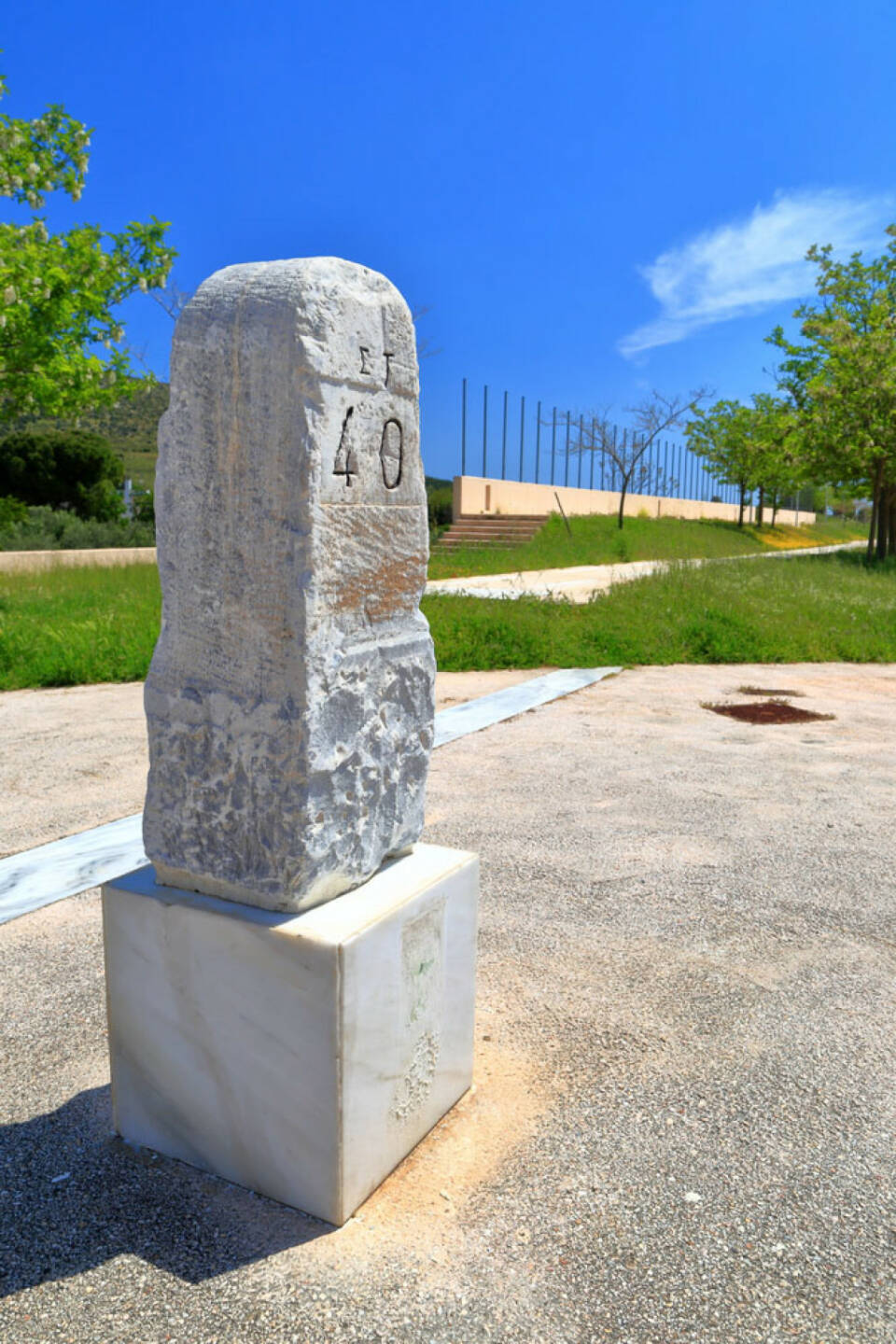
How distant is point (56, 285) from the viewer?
11586mm

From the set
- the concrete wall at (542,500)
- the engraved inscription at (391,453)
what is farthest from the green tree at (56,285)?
the concrete wall at (542,500)

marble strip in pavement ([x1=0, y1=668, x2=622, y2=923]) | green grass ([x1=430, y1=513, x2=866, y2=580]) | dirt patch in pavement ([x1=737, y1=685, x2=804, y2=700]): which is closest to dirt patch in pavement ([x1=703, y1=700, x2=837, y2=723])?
dirt patch in pavement ([x1=737, y1=685, x2=804, y2=700])

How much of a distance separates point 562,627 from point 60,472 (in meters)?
20.4

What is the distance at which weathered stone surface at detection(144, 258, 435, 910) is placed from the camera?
6.37ft

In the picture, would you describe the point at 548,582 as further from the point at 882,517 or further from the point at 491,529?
the point at 882,517

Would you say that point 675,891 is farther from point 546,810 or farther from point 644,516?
point 644,516

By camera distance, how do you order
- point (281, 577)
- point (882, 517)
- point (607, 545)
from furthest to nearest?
point (607, 545)
point (882, 517)
point (281, 577)

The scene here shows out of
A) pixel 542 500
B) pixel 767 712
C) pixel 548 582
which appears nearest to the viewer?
pixel 767 712

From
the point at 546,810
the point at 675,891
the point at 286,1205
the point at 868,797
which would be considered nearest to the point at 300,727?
the point at 286,1205

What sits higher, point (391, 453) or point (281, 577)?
point (391, 453)

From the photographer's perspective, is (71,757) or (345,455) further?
(71,757)

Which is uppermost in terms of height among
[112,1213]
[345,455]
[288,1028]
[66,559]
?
[345,455]

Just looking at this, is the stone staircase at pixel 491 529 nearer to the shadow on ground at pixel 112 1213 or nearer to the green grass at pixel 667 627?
the green grass at pixel 667 627

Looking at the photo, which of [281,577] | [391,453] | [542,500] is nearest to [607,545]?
[542,500]
